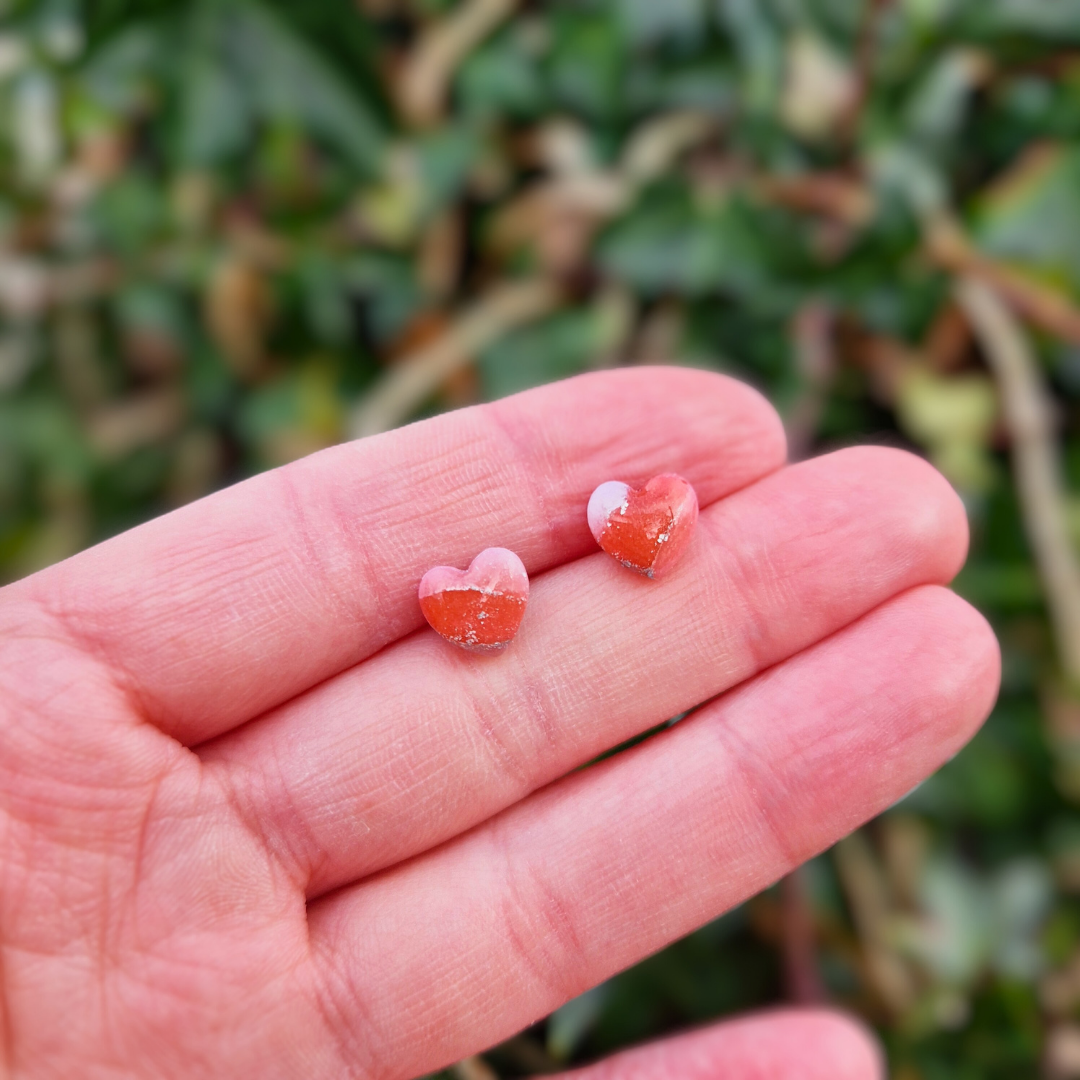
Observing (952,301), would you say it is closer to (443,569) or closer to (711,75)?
(711,75)

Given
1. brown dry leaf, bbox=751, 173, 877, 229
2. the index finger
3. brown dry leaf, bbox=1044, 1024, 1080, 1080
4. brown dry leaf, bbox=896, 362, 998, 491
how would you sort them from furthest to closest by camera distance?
1. brown dry leaf, bbox=751, 173, 877, 229
2. brown dry leaf, bbox=896, 362, 998, 491
3. brown dry leaf, bbox=1044, 1024, 1080, 1080
4. the index finger

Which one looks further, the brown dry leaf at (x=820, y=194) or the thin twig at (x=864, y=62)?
the brown dry leaf at (x=820, y=194)

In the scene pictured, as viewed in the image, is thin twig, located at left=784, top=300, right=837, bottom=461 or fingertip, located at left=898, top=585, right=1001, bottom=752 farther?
thin twig, located at left=784, top=300, right=837, bottom=461

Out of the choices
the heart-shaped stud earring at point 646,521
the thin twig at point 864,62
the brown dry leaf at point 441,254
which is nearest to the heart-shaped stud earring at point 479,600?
the heart-shaped stud earring at point 646,521

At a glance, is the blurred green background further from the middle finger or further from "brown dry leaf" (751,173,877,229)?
the middle finger

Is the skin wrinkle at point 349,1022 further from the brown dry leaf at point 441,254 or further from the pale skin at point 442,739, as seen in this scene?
the brown dry leaf at point 441,254

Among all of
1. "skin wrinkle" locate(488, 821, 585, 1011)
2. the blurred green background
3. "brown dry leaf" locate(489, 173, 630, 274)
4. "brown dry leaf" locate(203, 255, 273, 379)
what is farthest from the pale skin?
"brown dry leaf" locate(203, 255, 273, 379)
